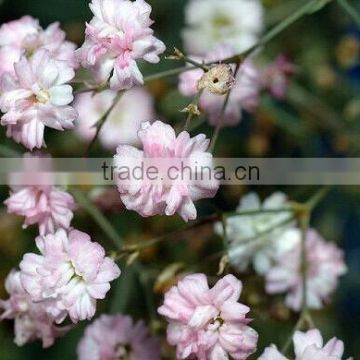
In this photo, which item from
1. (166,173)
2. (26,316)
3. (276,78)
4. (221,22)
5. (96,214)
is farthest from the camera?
(221,22)

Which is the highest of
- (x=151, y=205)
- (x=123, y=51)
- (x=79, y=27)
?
(x=123, y=51)

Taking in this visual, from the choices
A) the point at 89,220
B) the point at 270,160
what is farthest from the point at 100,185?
the point at 270,160

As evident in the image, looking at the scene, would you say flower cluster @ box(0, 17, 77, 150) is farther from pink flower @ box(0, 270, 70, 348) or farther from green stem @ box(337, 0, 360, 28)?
green stem @ box(337, 0, 360, 28)

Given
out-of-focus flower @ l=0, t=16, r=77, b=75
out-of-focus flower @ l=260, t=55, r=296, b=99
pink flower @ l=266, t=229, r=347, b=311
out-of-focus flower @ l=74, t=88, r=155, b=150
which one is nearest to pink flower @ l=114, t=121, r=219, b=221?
out-of-focus flower @ l=0, t=16, r=77, b=75

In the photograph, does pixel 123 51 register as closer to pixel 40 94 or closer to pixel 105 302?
pixel 40 94

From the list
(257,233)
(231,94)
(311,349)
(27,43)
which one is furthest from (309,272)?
(27,43)

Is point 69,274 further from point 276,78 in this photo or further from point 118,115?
point 118,115
